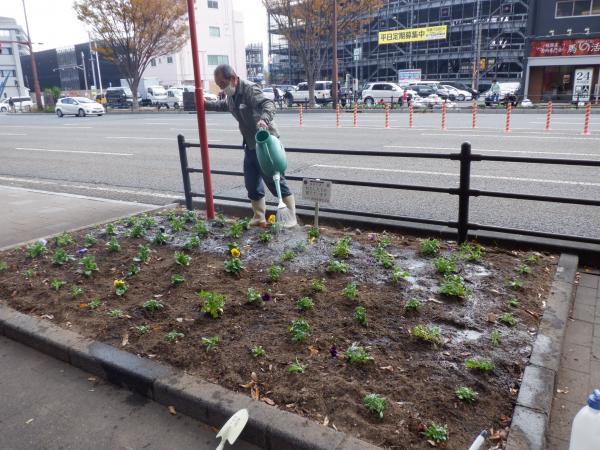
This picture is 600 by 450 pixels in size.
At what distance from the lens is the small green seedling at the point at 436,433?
2473 millimetres

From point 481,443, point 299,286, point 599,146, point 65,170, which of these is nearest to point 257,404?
point 481,443

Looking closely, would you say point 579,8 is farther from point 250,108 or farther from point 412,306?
point 412,306

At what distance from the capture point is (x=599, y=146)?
472 inches

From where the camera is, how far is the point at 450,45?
174 feet

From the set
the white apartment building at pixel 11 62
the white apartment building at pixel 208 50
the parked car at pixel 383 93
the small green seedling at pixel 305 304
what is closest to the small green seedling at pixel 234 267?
the small green seedling at pixel 305 304

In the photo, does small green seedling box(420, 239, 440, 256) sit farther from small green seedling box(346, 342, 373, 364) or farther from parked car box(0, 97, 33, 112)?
parked car box(0, 97, 33, 112)

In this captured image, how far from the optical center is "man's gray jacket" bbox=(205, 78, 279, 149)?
5359 millimetres

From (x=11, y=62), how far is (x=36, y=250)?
95196mm

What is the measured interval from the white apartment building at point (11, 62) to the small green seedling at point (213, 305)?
308 ft

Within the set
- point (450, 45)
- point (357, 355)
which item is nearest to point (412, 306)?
point (357, 355)

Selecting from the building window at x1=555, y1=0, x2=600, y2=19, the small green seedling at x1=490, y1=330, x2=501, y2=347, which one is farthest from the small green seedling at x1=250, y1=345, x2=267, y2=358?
the building window at x1=555, y1=0, x2=600, y2=19

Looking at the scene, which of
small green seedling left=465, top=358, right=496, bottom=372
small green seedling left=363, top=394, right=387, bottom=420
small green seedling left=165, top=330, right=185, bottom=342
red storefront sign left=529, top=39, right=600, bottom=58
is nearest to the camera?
small green seedling left=363, top=394, right=387, bottom=420

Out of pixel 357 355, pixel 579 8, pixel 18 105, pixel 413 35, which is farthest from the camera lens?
pixel 18 105

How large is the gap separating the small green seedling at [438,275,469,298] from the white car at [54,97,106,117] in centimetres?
3697
